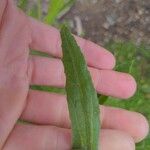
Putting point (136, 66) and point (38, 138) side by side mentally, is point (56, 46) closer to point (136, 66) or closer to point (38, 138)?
point (38, 138)

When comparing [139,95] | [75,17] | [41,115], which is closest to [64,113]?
[41,115]

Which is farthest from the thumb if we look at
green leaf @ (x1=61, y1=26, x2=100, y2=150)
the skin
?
green leaf @ (x1=61, y1=26, x2=100, y2=150)

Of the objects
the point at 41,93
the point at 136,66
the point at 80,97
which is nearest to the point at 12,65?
the point at 41,93

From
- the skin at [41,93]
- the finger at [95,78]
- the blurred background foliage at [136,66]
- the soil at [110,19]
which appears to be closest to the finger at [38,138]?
the skin at [41,93]

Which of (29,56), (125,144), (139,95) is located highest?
(29,56)

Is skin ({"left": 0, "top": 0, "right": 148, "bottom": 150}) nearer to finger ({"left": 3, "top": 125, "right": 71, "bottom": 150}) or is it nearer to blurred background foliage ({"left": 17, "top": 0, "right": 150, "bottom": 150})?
finger ({"left": 3, "top": 125, "right": 71, "bottom": 150})

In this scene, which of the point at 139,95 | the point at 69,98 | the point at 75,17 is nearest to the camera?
the point at 69,98

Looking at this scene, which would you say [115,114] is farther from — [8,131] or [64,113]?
[8,131]
